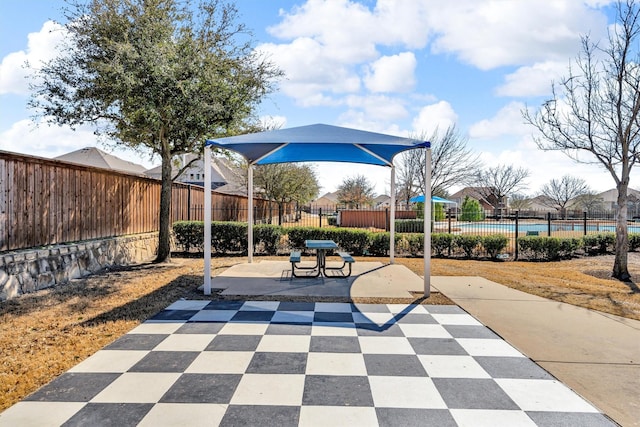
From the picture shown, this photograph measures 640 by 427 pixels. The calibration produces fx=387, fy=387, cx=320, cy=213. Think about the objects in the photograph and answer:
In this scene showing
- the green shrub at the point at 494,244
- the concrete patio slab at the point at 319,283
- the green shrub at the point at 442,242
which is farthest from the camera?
the green shrub at the point at 442,242

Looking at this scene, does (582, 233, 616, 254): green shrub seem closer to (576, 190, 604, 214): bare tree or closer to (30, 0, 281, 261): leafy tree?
(30, 0, 281, 261): leafy tree

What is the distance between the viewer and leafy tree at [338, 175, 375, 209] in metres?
42.1

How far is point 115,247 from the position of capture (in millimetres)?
8625

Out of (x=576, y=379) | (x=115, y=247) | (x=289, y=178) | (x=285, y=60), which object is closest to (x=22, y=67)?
(x=115, y=247)

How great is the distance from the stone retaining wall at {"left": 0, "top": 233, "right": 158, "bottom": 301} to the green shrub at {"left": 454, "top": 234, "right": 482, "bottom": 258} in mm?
8851

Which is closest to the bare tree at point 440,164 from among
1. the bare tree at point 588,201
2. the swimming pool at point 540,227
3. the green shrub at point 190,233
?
the swimming pool at point 540,227

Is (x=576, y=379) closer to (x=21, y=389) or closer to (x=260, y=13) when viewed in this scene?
(x=21, y=389)

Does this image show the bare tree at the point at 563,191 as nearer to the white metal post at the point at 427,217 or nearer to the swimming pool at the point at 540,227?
the swimming pool at the point at 540,227

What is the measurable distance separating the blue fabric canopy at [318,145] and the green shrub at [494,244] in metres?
4.49

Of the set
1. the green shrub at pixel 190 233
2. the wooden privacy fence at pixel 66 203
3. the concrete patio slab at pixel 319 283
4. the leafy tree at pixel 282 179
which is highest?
the leafy tree at pixel 282 179

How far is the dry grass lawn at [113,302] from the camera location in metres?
3.52

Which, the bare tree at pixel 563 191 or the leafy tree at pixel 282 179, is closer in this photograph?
the leafy tree at pixel 282 179

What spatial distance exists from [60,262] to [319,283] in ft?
15.1

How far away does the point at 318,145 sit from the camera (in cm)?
812
